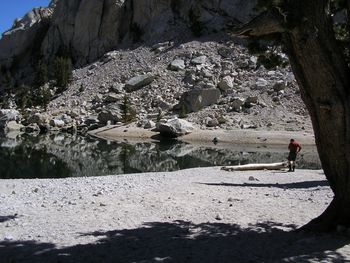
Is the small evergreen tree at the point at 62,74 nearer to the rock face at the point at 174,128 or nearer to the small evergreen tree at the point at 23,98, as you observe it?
the small evergreen tree at the point at 23,98

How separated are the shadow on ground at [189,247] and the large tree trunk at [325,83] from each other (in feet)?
3.56

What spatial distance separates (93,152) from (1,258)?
35.8 m

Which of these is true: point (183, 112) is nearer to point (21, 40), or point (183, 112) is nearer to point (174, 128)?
point (174, 128)

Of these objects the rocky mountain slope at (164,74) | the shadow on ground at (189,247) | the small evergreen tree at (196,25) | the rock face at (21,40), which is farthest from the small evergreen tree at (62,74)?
the shadow on ground at (189,247)

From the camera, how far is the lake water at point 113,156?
3310 centimetres

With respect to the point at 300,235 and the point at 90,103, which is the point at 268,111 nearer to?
the point at 90,103

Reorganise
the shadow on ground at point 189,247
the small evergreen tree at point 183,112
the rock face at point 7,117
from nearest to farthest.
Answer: the shadow on ground at point 189,247, the small evergreen tree at point 183,112, the rock face at point 7,117

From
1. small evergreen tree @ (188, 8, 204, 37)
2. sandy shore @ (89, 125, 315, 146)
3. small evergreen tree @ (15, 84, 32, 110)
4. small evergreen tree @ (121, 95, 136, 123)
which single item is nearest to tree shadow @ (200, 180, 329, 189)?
sandy shore @ (89, 125, 315, 146)

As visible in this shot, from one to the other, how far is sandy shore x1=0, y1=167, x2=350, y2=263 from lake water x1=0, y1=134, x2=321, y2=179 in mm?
14302

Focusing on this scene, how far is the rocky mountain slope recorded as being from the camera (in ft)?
215

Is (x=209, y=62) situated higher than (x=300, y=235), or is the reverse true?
(x=209, y=62)

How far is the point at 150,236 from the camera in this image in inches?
404

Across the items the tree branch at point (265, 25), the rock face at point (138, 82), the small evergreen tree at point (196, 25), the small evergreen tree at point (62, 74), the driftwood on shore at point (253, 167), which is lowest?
the driftwood on shore at point (253, 167)

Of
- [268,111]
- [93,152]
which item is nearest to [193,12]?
[268,111]
